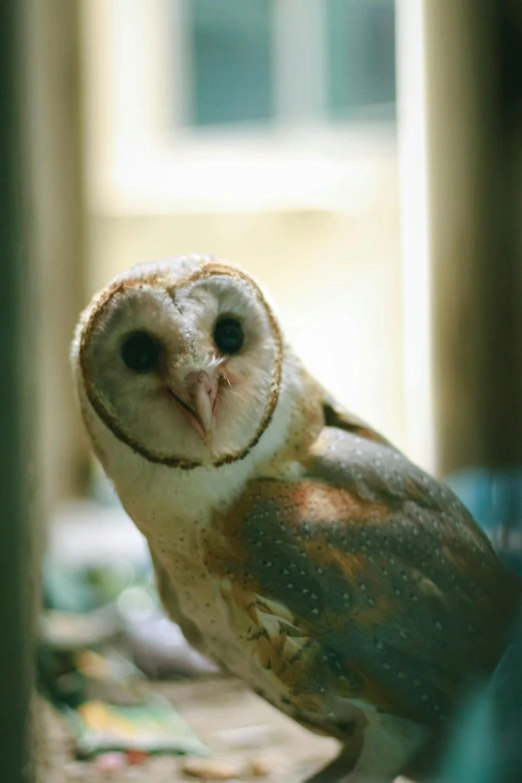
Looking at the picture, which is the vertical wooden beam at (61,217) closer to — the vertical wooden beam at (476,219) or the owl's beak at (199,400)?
the owl's beak at (199,400)

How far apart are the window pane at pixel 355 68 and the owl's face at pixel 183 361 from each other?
2871 mm

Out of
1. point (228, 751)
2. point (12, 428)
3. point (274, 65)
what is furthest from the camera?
point (274, 65)

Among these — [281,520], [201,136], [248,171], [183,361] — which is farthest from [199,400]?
[201,136]

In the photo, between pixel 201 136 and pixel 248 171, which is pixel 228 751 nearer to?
pixel 248 171

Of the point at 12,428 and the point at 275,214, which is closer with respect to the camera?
the point at 12,428

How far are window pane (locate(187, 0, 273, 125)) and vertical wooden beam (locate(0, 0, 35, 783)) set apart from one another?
391 cm

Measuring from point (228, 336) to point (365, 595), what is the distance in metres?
0.30

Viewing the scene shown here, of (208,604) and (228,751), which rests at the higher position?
(208,604)

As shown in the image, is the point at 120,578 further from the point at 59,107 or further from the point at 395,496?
the point at 59,107

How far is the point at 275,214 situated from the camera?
153 inches

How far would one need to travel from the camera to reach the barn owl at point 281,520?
3.10 ft

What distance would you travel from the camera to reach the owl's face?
93 centimetres

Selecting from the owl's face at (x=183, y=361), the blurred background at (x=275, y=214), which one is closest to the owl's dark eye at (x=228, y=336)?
the owl's face at (x=183, y=361)

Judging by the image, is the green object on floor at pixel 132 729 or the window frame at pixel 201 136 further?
the window frame at pixel 201 136
